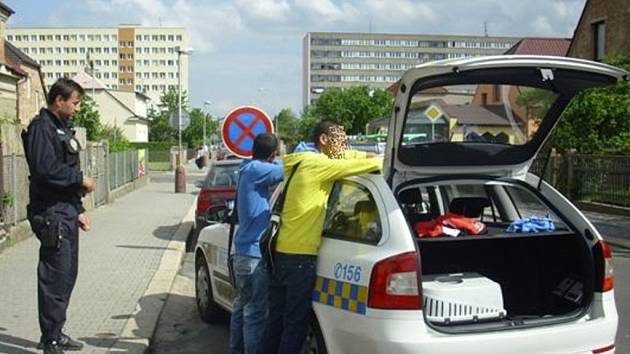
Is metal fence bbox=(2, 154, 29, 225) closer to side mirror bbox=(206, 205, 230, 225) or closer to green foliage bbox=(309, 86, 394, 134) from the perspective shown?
side mirror bbox=(206, 205, 230, 225)

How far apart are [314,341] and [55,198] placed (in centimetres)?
215

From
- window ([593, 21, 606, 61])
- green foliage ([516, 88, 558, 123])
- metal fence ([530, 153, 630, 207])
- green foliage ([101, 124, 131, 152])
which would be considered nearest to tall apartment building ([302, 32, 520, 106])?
green foliage ([101, 124, 131, 152])

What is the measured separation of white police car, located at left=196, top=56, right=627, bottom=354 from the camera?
4113 millimetres

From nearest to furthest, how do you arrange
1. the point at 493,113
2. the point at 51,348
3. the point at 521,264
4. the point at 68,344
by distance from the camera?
the point at 521,264, the point at 51,348, the point at 493,113, the point at 68,344

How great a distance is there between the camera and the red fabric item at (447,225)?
4.81 m

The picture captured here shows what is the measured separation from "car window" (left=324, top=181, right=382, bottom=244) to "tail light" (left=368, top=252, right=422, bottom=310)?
0.23 metres

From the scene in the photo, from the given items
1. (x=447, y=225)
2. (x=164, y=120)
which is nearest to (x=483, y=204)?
(x=447, y=225)

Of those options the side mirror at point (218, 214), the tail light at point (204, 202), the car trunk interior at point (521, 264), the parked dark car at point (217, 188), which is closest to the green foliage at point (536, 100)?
the car trunk interior at point (521, 264)

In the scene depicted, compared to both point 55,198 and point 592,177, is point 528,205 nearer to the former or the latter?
point 55,198

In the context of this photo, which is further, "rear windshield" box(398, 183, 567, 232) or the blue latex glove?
"rear windshield" box(398, 183, 567, 232)

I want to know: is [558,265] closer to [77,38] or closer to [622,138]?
[622,138]

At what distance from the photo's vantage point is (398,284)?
4.07 meters

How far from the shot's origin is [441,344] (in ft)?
13.2

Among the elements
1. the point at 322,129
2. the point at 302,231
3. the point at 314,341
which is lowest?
the point at 314,341
